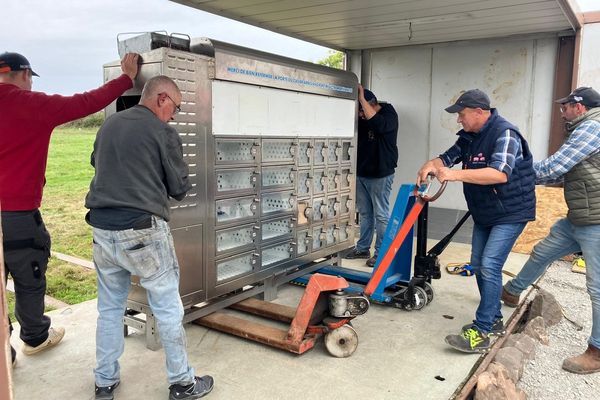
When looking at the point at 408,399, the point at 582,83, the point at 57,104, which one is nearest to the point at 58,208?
the point at 57,104

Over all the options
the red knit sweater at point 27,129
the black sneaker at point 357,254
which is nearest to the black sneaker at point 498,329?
the black sneaker at point 357,254

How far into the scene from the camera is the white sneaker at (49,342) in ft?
12.0

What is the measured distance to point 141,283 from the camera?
9.66 feet

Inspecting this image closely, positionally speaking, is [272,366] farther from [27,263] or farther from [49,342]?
[27,263]

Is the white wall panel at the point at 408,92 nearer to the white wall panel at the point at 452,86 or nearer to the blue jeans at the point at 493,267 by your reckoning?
the white wall panel at the point at 452,86

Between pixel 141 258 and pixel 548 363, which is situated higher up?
pixel 141 258

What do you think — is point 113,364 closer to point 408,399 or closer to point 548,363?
Answer: point 408,399

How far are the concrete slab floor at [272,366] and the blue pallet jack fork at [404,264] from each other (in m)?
0.25

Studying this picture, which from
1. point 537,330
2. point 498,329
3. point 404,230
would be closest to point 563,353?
point 537,330

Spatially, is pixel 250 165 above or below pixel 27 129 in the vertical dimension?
below

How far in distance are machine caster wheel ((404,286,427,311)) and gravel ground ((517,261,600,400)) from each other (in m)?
1.05

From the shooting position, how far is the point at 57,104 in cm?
328

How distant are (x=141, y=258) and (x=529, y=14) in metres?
5.92

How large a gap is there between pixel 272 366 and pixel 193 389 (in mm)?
698
